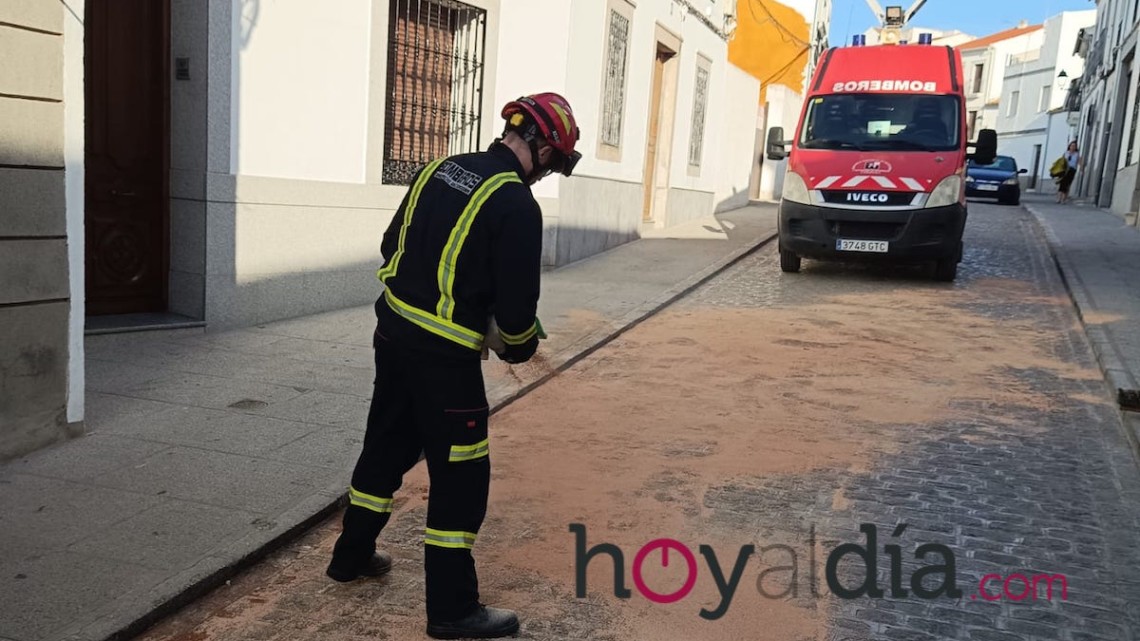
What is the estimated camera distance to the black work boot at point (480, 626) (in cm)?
313

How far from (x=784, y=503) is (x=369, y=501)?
2.06 metres

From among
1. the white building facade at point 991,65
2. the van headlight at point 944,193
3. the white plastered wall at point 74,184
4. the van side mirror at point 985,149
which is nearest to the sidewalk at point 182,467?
the white plastered wall at point 74,184

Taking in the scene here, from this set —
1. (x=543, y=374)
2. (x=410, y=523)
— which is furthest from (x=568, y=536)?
(x=543, y=374)

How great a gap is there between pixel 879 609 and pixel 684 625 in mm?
749

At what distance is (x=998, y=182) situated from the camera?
2433 cm

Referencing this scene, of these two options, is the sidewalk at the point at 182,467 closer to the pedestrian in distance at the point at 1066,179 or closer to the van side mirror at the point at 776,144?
the van side mirror at the point at 776,144

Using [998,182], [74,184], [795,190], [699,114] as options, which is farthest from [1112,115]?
[74,184]

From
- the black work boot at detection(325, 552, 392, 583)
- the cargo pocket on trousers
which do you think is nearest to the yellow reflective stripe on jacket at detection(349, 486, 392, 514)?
the black work boot at detection(325, 552, 392, 583)

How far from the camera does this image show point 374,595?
3.46 meters

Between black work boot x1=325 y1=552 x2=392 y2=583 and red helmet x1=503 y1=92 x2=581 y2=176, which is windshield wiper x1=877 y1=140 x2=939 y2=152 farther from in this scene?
black work boot x1=325 y1=552 x2=392 y2=583

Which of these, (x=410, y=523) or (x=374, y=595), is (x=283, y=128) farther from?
(x=374, y=595)

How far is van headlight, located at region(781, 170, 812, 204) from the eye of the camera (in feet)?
35.7

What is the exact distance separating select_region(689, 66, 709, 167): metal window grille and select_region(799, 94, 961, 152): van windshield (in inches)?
213

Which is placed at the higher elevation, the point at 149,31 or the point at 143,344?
the point at 149,31
